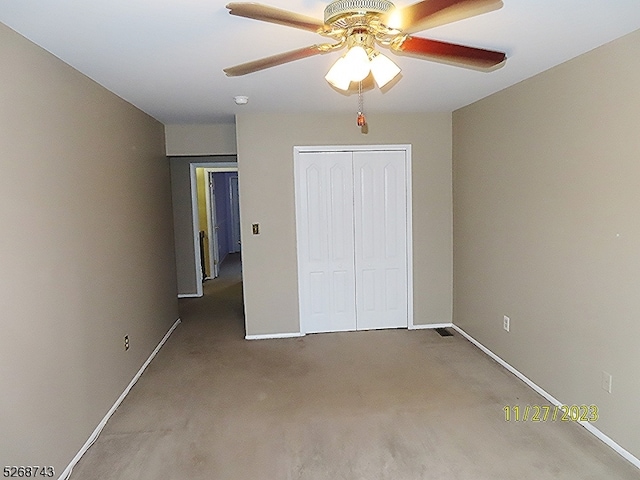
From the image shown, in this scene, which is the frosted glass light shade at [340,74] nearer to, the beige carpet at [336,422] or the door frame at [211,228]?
the beige carpet at [336,422]

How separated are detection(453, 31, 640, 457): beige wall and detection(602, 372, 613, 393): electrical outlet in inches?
1.4

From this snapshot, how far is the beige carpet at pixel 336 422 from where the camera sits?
Answer: 2461 millimetres

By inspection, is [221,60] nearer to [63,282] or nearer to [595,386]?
[63,282]

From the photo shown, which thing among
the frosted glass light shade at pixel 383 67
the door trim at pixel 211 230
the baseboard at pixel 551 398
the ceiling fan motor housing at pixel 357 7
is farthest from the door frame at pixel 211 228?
the ceiling fan motor housing at pixel 357 7

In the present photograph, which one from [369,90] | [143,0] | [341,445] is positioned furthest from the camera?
[369,90]

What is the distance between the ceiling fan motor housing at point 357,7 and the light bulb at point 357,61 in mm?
183

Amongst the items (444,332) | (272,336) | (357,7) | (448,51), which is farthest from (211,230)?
(357,7)

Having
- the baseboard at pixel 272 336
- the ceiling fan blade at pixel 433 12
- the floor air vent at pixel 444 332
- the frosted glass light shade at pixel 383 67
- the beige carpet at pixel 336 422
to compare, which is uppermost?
the ceiling fan blade at pixel 433 12

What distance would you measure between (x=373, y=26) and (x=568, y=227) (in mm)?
2033

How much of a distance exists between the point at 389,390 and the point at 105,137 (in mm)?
2750

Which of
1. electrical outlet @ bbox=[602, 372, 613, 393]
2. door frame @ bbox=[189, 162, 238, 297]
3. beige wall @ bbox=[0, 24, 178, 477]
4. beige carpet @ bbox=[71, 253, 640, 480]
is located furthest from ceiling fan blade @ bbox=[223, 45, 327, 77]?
door frame @ bbox=[189, 162, 238, 297]

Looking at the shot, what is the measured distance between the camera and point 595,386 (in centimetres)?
271

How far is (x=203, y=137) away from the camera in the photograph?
5.02 metres

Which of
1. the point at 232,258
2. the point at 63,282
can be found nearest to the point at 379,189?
the point at 63,282
